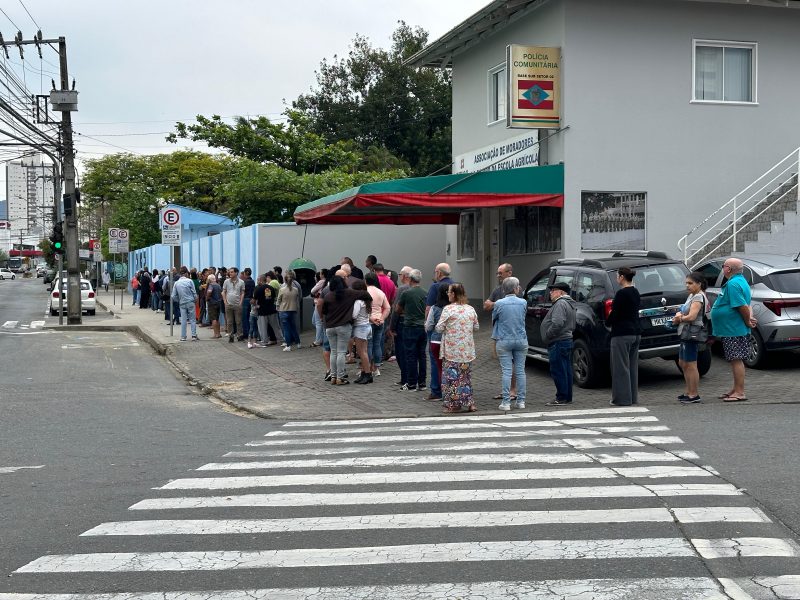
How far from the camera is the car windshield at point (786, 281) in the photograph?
13.8 metres

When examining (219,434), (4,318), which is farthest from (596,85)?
(4,318)

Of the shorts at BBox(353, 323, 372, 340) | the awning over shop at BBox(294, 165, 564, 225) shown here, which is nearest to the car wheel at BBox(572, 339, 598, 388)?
the shorts at BBox(353, 323, 372, 340)

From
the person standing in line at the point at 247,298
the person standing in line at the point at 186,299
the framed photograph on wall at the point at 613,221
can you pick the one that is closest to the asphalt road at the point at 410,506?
the framed photograph on wall at the point at 613,221

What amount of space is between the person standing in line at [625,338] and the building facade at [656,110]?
7383mm

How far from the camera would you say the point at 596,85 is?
19.2 metres

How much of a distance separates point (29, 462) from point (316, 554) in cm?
451

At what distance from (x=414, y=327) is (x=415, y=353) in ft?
1.49

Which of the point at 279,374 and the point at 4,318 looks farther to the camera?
the point at 4,318

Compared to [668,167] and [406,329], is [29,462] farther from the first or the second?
[668,167]

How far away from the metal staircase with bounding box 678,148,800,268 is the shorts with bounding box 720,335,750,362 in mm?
6934

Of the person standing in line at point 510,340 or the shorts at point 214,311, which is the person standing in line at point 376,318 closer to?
the person standing in line at point 510,340

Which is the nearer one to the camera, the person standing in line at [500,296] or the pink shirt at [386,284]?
the person standing in line at [500,296]

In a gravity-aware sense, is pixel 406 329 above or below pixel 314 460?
above

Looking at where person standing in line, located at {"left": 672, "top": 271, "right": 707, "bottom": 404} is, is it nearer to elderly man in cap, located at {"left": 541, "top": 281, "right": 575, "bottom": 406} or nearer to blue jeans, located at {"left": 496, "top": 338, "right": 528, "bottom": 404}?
elderly man in cap, located at {"left": 541, "top": 281, "right": 575, "bottom": 406}
